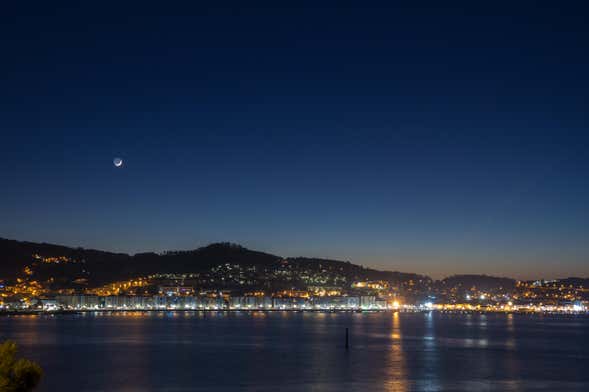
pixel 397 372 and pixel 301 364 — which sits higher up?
pixel 301 364

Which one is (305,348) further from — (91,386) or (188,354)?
(91,386)

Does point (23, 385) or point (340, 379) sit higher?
point (23, 385)

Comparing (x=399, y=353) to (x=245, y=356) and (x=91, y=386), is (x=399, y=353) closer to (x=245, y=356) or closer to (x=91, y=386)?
(x=245, y=356)

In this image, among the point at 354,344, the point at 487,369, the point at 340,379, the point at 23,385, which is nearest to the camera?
the point at 23,385

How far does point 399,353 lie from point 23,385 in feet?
164

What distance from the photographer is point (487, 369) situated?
160 feet

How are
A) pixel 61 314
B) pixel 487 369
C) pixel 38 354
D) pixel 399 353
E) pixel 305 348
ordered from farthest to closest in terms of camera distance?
pixel 61 314, pixel 305 348, pixel 399 353, pixel 38 354, pixel 487 369

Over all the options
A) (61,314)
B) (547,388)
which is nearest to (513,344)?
(547,388)

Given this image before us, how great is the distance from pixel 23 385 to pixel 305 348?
172 ft

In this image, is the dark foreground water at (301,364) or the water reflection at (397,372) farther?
the dark foreground water at (301,364)

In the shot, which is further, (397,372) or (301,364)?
(301,364)

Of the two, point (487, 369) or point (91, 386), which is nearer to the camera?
point (91, 386)

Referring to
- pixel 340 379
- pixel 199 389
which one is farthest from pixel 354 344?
pixel 199 389

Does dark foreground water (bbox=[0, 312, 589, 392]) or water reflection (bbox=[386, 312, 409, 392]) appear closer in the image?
water reflection (bbox=[386, 312, 409, 392])
